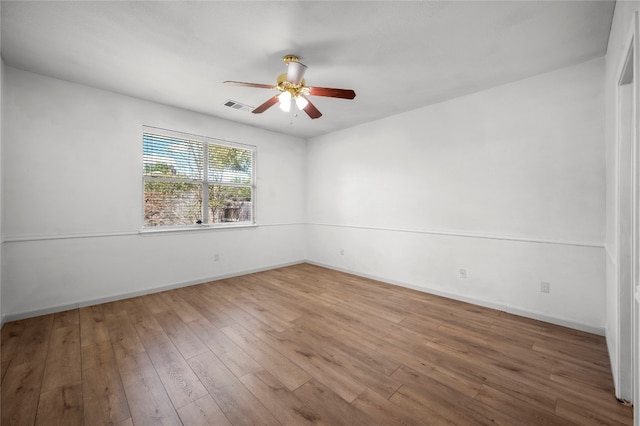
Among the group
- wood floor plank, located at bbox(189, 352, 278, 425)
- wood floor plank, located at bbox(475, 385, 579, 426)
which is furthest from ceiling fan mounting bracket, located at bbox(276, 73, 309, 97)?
wood floor plank, located at bbox(475, 385, 579, 426)

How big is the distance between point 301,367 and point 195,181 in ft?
11.1

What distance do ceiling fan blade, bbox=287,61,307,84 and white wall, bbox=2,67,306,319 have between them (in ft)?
7.96

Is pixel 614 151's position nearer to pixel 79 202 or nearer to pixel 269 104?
pixel 269 104

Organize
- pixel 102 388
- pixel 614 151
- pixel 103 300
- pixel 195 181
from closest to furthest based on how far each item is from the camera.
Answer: pixel 102 388 → pixel 614 151 → pixel 103 300 → pixel 195 181

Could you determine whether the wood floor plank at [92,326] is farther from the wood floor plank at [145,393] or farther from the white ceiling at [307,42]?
the white ceiling at [307,42]

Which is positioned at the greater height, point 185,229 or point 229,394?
point 185,229

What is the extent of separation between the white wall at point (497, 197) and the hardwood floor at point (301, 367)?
463 mm

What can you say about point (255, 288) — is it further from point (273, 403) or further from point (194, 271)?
point (273, 403)

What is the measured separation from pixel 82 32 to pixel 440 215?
4.37 meters

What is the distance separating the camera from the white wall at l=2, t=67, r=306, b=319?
282 cm

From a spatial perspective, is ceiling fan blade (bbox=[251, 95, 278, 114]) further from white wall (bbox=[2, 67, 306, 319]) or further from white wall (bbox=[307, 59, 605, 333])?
white wall (bbox=[307, 59, 605, 333])

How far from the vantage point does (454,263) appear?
352 cm

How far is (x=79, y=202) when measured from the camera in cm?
318

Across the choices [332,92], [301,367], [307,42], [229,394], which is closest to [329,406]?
[301,367]
